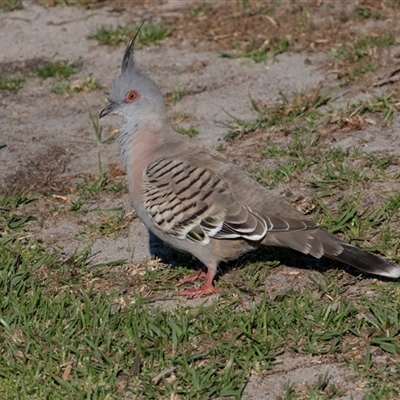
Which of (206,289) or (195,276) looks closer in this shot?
(206,289)

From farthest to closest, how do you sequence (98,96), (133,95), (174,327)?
(98,96)
(133,95)
(174,327)

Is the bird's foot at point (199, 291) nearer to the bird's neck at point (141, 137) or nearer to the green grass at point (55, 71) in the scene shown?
the bird's neck at point (141, 137)

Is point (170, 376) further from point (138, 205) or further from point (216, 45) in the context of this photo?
point (216, 45)

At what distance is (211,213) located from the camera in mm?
5492

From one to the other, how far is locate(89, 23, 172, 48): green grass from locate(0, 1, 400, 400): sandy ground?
0.23 ft

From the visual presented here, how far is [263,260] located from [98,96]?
9.81ft

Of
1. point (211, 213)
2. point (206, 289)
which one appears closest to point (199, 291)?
point (206, 289)

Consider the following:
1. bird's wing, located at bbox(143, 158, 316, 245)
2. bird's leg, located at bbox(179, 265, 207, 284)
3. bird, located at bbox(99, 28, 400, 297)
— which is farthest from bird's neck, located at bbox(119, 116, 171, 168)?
bird's leg, located at bbox(179, 265, 207, 284)

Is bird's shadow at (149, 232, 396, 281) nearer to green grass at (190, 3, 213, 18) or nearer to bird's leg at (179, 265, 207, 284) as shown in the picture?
bird's leg at (179, 265, 207, 284)

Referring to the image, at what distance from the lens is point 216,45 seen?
8.86m

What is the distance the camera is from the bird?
213 inches

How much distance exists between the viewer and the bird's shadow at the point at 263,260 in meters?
5.73

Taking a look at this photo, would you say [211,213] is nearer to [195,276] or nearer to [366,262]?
[195,276]

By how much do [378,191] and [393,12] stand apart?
10.3 ft
